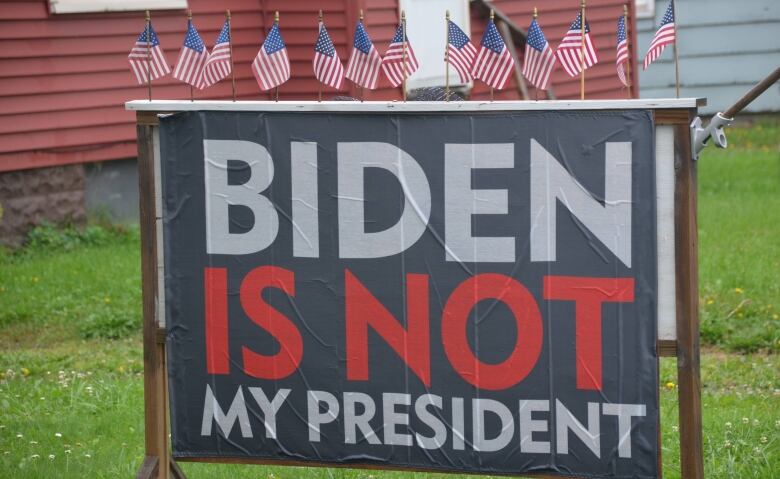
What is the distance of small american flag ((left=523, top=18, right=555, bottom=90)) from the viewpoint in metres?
4.40

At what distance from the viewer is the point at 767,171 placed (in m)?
15.1

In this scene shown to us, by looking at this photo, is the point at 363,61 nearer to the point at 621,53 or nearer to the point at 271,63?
the point at 271,63

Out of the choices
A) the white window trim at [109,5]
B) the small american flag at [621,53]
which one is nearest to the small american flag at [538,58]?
the small american flag at [621,53]

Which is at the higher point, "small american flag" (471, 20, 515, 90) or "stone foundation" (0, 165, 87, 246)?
"small american flag" (471, 20, 515, 90)

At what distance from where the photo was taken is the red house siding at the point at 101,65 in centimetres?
1095

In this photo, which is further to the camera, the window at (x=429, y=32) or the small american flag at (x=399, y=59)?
the window at (x=429, y=32)

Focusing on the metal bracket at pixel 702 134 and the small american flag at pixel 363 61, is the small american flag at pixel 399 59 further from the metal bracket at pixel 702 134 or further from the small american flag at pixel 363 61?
the metal bracket at pixel 702 134

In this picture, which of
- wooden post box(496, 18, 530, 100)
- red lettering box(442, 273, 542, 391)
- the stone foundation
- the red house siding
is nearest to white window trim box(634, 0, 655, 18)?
wooden post box(496, 18, 530, 100)

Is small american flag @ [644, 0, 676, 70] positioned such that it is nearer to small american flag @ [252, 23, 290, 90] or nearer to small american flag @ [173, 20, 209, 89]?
small american flag @ [252, 23, 290, 90]

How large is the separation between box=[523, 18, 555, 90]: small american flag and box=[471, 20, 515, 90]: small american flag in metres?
0.11

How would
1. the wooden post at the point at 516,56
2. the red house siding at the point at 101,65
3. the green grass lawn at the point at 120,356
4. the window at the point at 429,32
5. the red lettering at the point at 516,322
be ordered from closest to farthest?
the red lettering at the point at 516,322 → the green grass lawn at the point at 120,356 → the red house siding at the point at 101,65 → the window at the point at 429,32 → the wooden post at the point at 516,56

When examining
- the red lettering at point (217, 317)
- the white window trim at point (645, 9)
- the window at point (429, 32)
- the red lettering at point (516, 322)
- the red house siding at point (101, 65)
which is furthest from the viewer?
the white window trim at point (645, 9)

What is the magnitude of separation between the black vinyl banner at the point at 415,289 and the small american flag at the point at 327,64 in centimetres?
35

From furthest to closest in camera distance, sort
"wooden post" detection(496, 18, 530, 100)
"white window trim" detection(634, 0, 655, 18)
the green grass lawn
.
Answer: "white window trim" detection(634, 0, 655, 18) → "wooden post" detection(496, 18, 530, 100) → the green grass lawn
